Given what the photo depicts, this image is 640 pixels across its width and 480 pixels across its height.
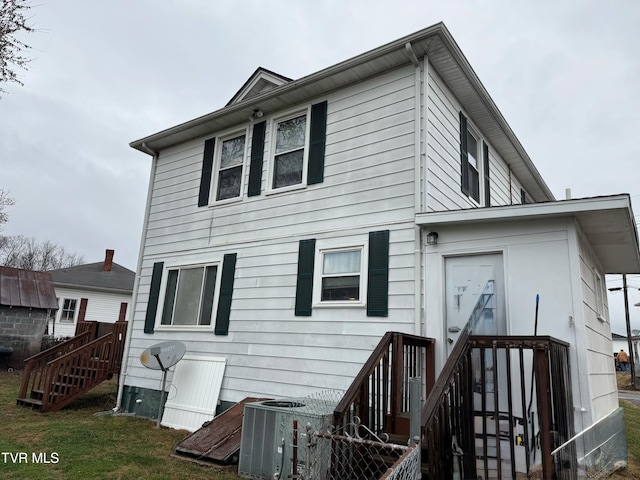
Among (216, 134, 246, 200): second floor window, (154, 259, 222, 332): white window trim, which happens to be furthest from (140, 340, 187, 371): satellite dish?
(216, 134, 246, 200): second floor window

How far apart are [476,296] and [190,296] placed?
5179 mm

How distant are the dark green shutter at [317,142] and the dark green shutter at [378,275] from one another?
4.90 ft

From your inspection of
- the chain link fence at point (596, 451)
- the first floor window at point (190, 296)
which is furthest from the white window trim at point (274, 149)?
the chain link fence at point (596, 451)

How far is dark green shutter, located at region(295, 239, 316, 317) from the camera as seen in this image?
6.33 m

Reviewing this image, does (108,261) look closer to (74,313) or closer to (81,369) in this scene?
(74,313)

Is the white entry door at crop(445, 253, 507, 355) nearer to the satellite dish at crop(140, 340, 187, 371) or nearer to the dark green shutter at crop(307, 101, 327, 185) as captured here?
the dark green shutter at crop(307, 101, 327, 185)

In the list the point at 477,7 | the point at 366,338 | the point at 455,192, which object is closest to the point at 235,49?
the point at 477,7

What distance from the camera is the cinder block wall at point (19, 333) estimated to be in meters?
13.6

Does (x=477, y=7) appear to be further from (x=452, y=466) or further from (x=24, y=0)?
(x=452, y=466)

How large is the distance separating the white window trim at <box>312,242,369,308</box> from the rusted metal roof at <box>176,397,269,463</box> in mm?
1900

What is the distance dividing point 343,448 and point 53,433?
16.6 ft

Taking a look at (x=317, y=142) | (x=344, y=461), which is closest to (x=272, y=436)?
(x=344, y=461)

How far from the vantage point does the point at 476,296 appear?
17.4 feet

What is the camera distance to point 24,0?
21.3 ft
